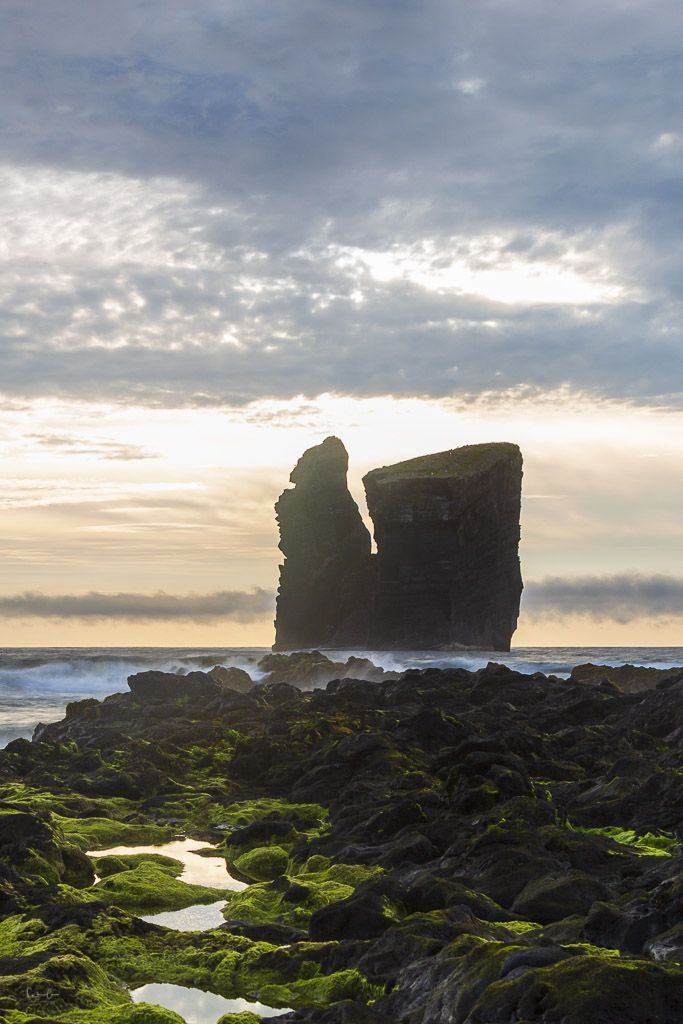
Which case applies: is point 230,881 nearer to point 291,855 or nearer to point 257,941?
point 291,855

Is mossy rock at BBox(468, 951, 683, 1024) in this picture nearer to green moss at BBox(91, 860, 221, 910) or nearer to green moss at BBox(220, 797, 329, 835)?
green moss at BBox(91, 860, 221, 910)

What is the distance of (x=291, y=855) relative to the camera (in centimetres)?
1356

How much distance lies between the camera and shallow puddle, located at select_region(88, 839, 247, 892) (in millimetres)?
12734

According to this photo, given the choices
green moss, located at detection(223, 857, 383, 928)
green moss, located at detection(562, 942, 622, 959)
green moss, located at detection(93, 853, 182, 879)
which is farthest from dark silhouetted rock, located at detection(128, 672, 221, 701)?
green moss, located at detection(562, 942, 622, 959)

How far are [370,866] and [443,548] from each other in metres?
80.3

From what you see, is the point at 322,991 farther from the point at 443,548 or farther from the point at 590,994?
the point at 443,548

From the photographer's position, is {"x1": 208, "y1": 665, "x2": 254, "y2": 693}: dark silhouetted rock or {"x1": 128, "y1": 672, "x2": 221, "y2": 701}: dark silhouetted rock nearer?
{"x1": 128, "y1": 672, "x2": 221, "y2": 701}: dark silhouetted rock

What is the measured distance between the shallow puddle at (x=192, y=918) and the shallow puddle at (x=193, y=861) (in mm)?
753

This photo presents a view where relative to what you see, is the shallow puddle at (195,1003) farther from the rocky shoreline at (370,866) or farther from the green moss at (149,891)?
the green moss at (149,891)

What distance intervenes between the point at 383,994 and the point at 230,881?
5.76 m

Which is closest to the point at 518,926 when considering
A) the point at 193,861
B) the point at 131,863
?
the point at 131,863

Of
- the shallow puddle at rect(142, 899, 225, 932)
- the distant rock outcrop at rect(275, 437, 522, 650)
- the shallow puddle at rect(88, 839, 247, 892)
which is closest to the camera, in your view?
the shallow puddle at rect(142, 899, 225, 932)

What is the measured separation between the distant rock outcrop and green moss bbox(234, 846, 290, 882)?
3060 inches

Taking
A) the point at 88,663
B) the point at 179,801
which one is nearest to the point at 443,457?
the point at 88,663
